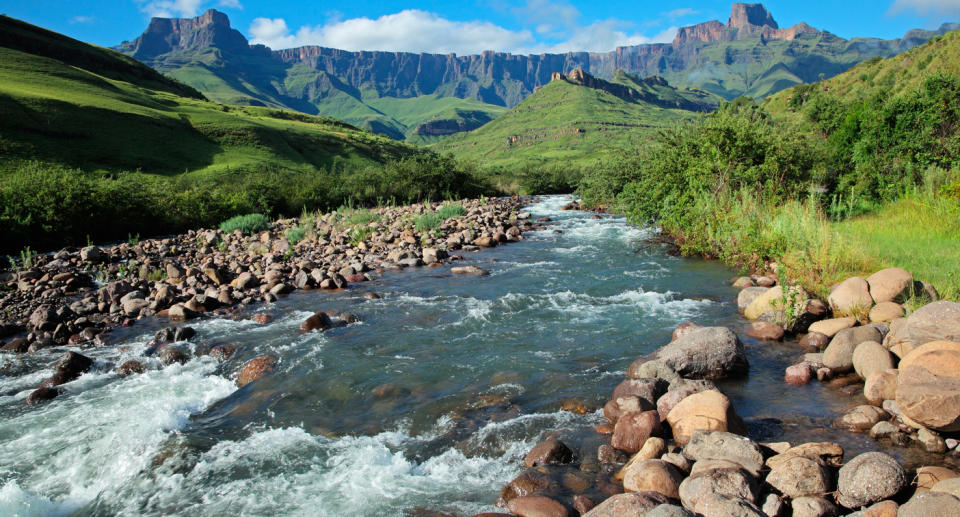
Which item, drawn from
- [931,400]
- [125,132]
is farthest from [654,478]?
[125,132]

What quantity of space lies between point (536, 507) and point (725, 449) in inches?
86.2

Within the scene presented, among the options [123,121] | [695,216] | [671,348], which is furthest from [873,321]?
[123,121]

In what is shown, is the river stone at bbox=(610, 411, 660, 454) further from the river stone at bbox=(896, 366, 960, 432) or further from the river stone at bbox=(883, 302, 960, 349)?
the river stone at bbox=(883, 302, 960, 349)

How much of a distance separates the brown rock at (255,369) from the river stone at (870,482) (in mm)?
8909

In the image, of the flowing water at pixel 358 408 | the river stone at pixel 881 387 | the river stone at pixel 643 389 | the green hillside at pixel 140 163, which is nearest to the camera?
the flowing water at pixel 358 408

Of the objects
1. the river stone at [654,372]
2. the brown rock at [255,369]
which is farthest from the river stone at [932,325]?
the brown rock at [255,369]

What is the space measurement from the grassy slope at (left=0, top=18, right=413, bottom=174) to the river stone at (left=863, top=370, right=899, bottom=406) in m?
44.0

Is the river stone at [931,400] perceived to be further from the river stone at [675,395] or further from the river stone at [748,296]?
the river stone at [748,296]

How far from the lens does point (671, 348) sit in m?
8.77

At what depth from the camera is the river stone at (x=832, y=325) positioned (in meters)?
9.52

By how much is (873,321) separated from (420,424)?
8.25 m

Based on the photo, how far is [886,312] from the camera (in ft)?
30.4

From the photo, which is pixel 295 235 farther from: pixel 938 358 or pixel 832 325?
pixel 938 358

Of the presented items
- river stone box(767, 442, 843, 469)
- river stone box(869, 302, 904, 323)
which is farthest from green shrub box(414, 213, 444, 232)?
river stone box(767, 442, 843, 469)
